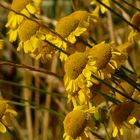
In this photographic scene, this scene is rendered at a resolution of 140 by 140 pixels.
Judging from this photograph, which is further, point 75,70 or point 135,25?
point 135,25

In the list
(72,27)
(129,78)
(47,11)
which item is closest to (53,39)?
(72,27)

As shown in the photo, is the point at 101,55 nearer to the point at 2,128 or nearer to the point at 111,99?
the point at 111,99

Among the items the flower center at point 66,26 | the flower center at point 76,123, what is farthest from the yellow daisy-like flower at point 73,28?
the flower center at point 76,123

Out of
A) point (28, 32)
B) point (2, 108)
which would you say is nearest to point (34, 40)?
point (28, 32)

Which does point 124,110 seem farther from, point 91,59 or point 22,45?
point 22,45

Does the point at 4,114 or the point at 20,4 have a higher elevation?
the point at 20,4
